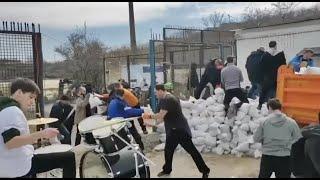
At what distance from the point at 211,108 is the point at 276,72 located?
1.85m

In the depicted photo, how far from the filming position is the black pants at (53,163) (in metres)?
4.79

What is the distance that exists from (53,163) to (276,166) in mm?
3001

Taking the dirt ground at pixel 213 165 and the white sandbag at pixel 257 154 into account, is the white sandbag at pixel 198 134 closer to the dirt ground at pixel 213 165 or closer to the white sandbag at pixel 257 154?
the dirt ground at pixel 213 165

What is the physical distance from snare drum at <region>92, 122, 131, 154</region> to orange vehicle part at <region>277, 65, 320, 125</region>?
322 centimetres

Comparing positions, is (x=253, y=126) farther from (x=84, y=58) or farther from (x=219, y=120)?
(x=84, y=58)

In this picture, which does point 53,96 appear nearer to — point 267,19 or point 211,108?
point 211,108

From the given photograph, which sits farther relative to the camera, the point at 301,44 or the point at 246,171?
the point at 301,44

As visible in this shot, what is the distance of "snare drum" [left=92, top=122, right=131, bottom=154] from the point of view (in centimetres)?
662

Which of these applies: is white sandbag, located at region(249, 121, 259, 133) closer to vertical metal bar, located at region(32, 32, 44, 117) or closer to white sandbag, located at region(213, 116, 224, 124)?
white sandbag, located at region(213, 116, 224, 124)

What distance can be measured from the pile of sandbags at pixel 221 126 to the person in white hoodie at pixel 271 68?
1.17 ft

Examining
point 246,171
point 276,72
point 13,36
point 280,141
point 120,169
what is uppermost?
point 13,36

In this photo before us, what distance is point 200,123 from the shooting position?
11.0 metres

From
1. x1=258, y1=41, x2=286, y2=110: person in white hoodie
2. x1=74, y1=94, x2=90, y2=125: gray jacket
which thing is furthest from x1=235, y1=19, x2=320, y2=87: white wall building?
x1=74, y1=94, x2=90, y2=125: gray jacket

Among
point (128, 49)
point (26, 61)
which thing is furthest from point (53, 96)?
point (26, 61)
